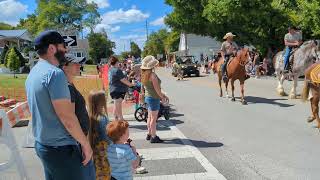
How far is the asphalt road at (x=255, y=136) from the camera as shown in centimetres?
812

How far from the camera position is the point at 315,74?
35.7ft

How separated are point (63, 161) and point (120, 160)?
1242mm

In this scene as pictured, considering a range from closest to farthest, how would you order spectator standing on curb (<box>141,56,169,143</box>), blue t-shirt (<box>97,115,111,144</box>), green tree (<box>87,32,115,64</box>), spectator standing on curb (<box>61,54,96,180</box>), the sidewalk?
spectator standing on curb (<box>61,54,96,180</box>), blue t-shirt (<box>97,115,111,144</box>), the sidewalk, spectator standing on curb (<box>141,56,169,143</box>), green tree (<box>87,32,115,64</box>)

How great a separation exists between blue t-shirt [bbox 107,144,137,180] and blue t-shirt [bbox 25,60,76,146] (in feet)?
3.86

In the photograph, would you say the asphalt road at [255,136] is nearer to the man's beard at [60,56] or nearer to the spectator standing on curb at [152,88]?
the spectator standing on curb at [152,88]

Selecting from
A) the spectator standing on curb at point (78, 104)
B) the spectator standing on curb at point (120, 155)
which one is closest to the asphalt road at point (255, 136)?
the spectator standing on curb at point (120, 155)

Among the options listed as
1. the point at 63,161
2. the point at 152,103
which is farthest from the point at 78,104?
the point at 152,103

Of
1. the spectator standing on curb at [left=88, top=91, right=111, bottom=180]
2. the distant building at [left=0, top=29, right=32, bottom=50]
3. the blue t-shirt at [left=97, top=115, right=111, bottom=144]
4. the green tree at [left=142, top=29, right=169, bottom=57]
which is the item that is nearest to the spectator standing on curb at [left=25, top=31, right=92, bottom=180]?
the spectator standing on curb at [left=88, top=91, right=111, bottom=180]

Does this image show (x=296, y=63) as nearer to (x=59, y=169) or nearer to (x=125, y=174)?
(x=125, y=174)

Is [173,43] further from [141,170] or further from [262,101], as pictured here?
[141,170]

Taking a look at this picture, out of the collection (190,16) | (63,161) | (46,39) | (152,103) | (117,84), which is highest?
(190,16)

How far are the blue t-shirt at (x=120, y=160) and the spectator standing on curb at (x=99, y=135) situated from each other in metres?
0.11

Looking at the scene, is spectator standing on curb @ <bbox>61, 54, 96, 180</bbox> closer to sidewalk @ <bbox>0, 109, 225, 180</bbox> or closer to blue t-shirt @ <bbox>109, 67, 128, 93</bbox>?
sidewalk @ <bbox>0, 109, 225, 180</bbox>

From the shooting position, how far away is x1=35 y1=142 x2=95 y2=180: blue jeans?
4379 millimetres
